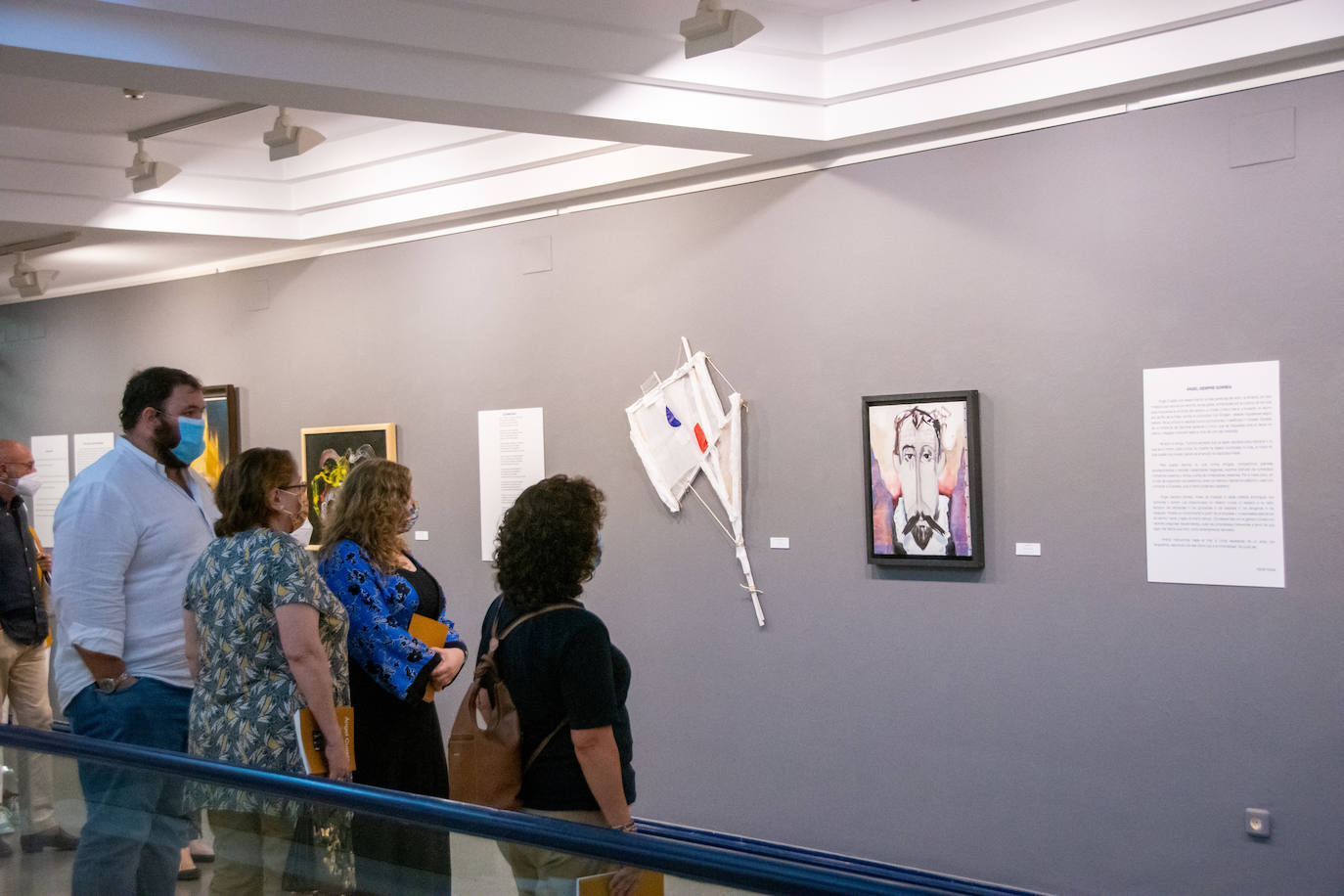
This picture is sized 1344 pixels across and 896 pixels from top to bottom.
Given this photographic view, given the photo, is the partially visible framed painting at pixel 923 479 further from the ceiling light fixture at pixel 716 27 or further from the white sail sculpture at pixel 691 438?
the ceiling light fixture at pixel 716 27

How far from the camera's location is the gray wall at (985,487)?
414cm

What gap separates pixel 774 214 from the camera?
528 cm

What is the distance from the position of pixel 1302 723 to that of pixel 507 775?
2.95 meters

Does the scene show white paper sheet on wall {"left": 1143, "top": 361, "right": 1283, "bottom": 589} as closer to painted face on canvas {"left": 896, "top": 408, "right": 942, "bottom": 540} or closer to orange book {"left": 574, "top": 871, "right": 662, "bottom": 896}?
painted face on canvas {"left": 896, "top": 408, "right": 942, "bottom": 540}

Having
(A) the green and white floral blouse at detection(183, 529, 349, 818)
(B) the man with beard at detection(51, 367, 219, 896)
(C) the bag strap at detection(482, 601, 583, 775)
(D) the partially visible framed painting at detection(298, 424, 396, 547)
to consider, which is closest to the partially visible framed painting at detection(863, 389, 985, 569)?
(C) the bag strap at detection(482, 601, 583, 775)

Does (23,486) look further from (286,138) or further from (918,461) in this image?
(918,461)

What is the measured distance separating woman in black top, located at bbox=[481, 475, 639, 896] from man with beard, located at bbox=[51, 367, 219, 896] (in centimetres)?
98

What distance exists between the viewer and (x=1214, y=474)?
4.24 metres

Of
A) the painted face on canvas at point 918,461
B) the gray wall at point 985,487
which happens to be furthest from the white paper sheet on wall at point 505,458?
the painted face on canvas at point 918,461

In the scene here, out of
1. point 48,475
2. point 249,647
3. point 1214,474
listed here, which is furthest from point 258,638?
point 48,475

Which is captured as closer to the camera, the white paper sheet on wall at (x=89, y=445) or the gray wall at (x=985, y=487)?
the gray wall at (x=985, y=487)

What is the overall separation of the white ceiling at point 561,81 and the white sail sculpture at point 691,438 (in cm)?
95

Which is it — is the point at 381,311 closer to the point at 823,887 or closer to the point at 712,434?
the point at 712,434

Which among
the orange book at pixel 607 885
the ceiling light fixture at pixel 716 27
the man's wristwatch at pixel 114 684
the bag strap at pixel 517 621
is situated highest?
the ceiling light fixture at pixel 716 27
